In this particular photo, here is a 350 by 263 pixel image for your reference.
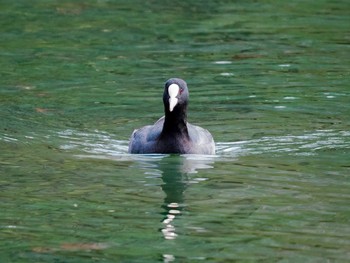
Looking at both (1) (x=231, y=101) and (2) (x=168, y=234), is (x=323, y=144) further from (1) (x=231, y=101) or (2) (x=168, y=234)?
(2) (x=168, y=234)

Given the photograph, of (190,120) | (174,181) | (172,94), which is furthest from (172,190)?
(190,120)

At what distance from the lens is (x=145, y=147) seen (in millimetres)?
11383

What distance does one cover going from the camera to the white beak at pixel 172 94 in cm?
1106

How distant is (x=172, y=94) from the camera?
36.4 ft

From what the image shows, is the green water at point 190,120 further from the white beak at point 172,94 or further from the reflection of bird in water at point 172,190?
the white beak at point 172,94

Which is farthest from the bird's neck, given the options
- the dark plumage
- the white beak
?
the white beak

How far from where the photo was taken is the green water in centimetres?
835

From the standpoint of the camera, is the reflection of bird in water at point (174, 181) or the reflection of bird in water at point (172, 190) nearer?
the reflection of bird in water at point (172, 190)

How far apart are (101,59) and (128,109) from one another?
3092mm

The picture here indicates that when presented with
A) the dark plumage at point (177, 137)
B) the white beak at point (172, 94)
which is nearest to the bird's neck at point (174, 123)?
the dark plumage at point (177, 137)

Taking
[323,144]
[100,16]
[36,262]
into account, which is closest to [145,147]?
[323,144]

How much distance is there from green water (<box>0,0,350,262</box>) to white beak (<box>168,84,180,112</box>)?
0.55 metres

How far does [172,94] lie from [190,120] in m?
2.04

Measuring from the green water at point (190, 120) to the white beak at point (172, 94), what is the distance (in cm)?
55
